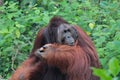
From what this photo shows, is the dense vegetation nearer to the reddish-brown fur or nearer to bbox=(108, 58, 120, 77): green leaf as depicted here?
the reddish-brown fur

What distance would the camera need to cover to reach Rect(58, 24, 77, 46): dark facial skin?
135 inches

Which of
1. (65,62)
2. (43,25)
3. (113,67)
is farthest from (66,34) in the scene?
(113,67)

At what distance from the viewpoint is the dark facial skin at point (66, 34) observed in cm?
344

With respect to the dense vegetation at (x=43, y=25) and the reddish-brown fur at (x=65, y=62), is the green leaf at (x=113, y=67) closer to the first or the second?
the reddish-brown fur at (x=65, y=62)

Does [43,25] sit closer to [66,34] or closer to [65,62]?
[66,34]

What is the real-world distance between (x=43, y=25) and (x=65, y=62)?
1.81m

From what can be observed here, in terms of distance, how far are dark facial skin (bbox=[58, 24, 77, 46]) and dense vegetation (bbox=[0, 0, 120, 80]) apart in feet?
1.88

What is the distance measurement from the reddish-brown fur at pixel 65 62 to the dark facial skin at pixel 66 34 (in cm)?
5

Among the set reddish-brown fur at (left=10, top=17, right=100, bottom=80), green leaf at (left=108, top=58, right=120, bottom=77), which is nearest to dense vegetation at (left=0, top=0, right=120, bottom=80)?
reddish-brown fur at (left=10, top=17, right=100, bottom=80)

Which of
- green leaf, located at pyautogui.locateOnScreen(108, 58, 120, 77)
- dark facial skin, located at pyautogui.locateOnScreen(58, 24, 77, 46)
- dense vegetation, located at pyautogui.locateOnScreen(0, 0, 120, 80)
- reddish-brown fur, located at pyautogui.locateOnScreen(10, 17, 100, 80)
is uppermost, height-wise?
green leaf, located at pyautogui.locateOnScreen(108, 58, 120, 77)

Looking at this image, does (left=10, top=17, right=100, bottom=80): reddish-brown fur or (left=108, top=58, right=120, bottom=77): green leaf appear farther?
(left=10, top=17, right=100, bottom=80): reddish-brown fur

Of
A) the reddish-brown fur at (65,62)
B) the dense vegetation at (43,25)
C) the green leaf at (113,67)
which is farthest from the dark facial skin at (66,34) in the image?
the green leaf at (113,67)

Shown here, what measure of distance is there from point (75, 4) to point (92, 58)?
220 cm

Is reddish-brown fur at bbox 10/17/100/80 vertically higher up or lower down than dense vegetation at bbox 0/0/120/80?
higher up
